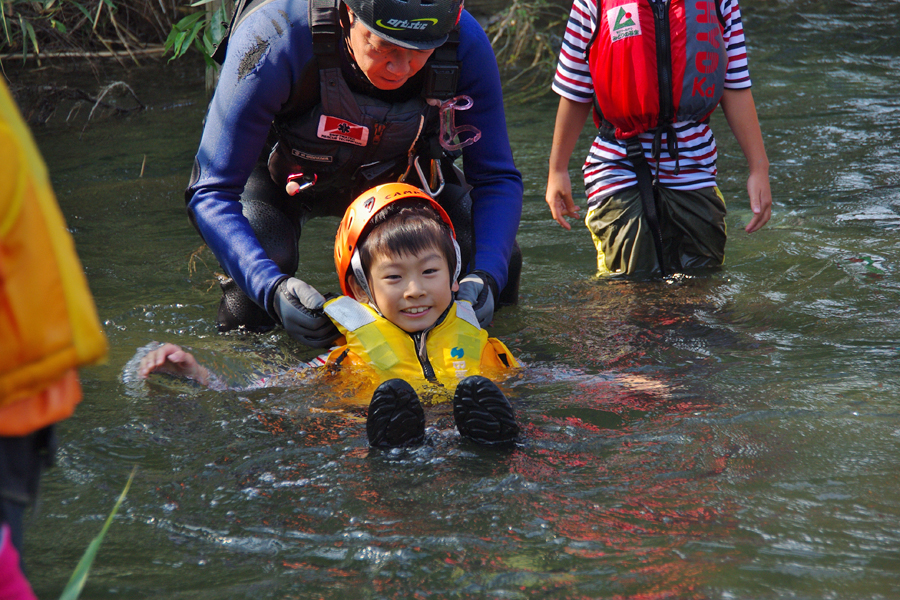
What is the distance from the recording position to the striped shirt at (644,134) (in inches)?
164

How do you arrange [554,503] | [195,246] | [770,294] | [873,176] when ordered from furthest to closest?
[873,176] < [195,246] < [770,294] < [554,503]

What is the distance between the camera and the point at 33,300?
131 cm

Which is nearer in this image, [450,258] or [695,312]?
[450,258]

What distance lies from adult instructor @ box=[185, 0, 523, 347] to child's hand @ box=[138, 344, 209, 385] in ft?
1.38

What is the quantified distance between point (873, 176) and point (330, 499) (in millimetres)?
4903

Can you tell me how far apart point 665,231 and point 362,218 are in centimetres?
175

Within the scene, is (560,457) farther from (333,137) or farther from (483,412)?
(333,137)

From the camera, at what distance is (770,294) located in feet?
13.9

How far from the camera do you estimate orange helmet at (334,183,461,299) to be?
3396mm

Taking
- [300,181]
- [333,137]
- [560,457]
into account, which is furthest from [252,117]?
[560,457]

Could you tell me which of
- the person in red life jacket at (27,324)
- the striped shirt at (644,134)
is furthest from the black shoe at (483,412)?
the striped shirt at (644,134)

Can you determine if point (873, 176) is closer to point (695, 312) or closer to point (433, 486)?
point (695, 312)

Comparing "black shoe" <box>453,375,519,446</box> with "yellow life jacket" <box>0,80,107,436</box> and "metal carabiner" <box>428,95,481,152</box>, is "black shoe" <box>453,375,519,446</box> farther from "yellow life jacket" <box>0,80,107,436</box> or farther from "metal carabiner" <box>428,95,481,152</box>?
"yellow life jacket" <box>0,80,107,436</box>

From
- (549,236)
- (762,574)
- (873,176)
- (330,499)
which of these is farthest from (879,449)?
(873,176)
